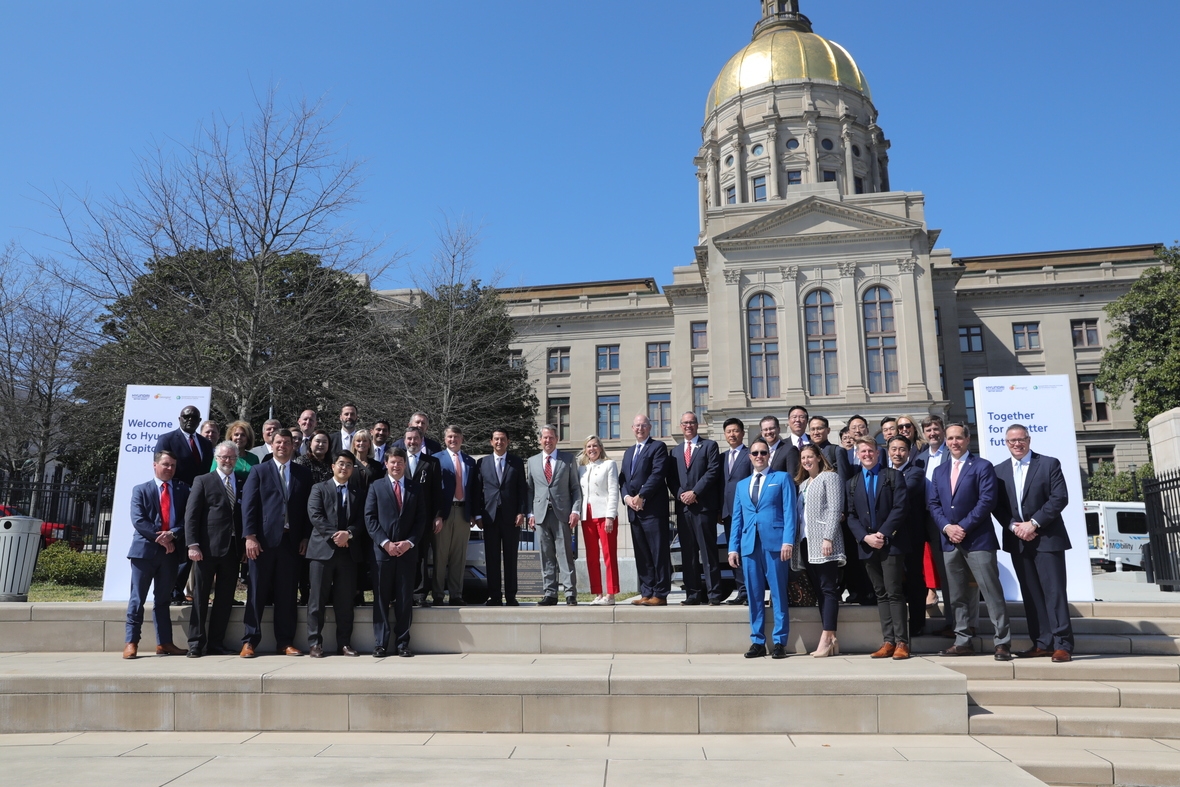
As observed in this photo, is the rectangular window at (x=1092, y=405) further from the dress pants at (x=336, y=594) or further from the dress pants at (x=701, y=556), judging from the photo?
the dress pants at (x=336, y=594)

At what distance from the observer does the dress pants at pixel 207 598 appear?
7.95 metres

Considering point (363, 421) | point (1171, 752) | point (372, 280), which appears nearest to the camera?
point (1171, 752)

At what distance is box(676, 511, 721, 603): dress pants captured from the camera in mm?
9023

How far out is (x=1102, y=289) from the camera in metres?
55.1

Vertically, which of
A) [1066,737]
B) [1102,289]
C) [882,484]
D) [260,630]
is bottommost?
[1066,737]

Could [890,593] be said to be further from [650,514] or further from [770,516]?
[650,514]

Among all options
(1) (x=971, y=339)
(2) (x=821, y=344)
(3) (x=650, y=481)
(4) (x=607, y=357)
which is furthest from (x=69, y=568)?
(1) (x=971, y=339)

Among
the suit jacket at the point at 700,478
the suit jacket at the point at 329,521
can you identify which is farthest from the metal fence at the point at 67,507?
the suit jacket at the point at 700,478

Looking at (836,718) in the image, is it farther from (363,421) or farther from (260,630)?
(363,421)

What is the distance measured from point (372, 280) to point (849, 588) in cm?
1298

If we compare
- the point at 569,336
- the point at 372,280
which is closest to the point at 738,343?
the point at 569,336

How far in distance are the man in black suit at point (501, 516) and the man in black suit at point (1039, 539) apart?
493cm

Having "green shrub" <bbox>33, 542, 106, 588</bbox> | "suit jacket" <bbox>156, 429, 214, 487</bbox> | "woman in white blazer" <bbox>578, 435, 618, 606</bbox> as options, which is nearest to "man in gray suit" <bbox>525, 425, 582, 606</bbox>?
"woman in white blazer" <bbox>578, 435, 618, 606</bbox>

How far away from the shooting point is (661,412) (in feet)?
196
